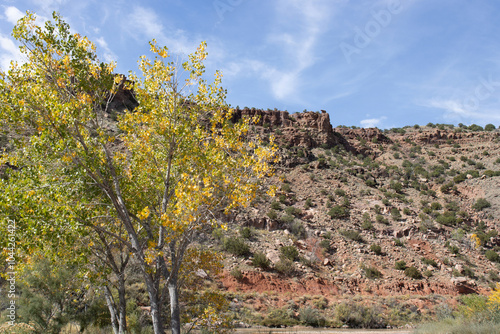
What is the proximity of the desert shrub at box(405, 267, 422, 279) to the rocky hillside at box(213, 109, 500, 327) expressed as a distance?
0.08 metres

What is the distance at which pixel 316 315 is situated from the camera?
19.6 meters

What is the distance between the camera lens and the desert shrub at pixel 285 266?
25.3m

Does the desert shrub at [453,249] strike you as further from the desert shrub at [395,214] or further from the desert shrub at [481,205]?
the desert shrub at [481,205]

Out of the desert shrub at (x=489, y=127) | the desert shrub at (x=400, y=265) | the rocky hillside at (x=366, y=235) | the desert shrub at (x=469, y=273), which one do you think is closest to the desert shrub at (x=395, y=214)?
the rocky hillside at (x=366, y=235)

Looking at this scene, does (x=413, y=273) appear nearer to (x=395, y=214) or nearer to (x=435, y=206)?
(x=395, y=214)

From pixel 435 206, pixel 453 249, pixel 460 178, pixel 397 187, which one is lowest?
pixel 453 249

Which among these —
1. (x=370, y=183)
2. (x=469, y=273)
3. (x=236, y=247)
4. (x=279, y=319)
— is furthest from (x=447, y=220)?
(x=279, y=319)

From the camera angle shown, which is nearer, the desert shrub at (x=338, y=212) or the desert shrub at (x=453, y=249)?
the desert shrub at (x=453, y=249)

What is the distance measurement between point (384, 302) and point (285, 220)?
1206 cm

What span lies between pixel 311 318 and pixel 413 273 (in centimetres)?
1206

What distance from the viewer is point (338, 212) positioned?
1355 inches

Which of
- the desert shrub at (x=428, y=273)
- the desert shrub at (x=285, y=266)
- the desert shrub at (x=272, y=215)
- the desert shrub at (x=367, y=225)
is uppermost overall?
the desert shrub at (x=272, y=215)

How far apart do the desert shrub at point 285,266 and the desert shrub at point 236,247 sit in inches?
112

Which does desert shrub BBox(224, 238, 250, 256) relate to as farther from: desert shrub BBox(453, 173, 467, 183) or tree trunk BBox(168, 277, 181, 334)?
desert shrub BBox(453, 173, 467, 183)
